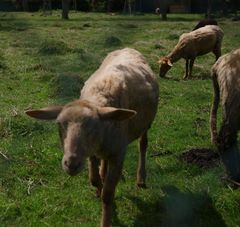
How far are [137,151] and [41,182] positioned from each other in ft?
3.90

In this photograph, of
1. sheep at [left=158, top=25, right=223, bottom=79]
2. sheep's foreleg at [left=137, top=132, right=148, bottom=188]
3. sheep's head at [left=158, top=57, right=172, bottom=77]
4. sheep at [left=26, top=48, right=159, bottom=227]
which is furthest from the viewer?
sheep at [left=158, top=25, right=223, bottom=79]

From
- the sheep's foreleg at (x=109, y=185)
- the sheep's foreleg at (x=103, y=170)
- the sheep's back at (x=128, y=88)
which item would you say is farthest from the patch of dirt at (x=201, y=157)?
the sheep's foreleg at (x=109, y=185)

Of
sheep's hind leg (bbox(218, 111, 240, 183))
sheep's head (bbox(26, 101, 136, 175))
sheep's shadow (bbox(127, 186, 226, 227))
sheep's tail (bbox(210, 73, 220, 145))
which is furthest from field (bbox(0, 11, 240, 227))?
sheep's head (bbox(26, 101, 136, 175))

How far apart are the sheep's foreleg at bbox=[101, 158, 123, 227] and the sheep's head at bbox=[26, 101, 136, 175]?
52 cm

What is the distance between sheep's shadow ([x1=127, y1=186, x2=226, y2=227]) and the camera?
4.03m

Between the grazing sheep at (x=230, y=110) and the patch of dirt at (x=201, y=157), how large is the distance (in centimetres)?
46

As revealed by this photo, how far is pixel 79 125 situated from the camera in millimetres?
2977

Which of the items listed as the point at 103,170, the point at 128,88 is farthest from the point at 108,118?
the point at 103,170

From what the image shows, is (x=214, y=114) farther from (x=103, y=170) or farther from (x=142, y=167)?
(x=103, y=170)

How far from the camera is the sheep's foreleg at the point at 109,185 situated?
12.0ft

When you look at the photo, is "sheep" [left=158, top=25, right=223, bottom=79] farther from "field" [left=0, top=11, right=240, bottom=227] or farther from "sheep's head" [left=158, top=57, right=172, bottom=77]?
"field" [left=0, top=11, right=240, bottom=227]

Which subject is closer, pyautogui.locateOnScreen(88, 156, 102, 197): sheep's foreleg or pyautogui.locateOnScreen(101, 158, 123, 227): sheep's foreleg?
pyautogui.locateOnScreen(101, 158, 123, 227): sheep's foreleg

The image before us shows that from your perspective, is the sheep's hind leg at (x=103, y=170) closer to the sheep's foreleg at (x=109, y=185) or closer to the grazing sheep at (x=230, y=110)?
the sheep's foreleg at (x=109, y=185)

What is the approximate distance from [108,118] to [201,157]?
2.33 metres
